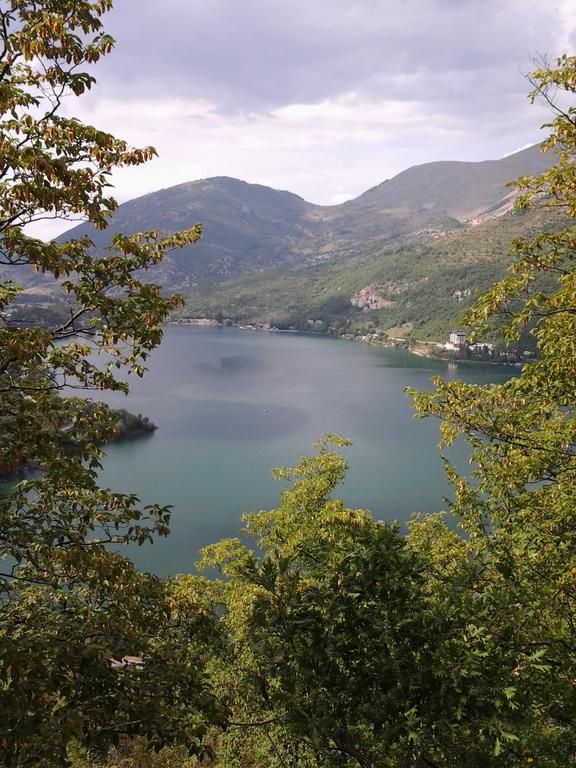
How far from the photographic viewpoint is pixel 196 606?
675 cm

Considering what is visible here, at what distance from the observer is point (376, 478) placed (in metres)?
52.2

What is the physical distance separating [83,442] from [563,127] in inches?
268

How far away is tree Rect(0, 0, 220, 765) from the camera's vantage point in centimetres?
439

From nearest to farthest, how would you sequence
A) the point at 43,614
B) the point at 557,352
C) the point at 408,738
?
1. the point at 408,738
2. the point at 43,614
3. the point at 557,352

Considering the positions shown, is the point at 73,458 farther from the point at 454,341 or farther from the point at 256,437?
the point at 454,341

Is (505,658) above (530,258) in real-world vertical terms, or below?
below

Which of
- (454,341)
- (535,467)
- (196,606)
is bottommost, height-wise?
(454,341)

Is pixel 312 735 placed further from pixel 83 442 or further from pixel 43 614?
pixel 83 442

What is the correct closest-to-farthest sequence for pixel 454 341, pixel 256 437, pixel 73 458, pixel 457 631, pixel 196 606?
pixel 457 631 < pixel 73 458 < pixel 196 606 < pixel 256 437 < pixel 454 341

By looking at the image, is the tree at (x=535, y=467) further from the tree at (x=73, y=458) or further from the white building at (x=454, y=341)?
the white building at (x=454, y=341)

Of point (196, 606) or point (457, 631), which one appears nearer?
point (457, 631)

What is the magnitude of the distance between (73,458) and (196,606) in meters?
2.55

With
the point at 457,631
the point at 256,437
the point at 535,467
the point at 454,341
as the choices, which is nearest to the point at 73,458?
the point at 457,631

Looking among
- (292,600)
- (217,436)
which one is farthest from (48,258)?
(217,436)
